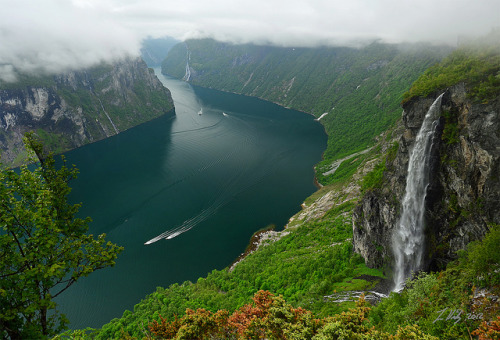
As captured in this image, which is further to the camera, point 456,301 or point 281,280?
point 281,280

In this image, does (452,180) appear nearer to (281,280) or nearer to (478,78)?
(478,78)

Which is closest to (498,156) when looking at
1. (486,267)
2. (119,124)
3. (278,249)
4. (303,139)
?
(486,267)

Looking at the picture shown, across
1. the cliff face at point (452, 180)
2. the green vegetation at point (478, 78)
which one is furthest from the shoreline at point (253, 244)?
the green vegetation at point (478, 78)

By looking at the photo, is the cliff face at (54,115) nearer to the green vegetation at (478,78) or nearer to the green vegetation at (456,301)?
the green vegetation at (478,78)

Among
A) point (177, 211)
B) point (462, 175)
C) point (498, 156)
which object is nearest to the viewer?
Answer: point (498, 156)

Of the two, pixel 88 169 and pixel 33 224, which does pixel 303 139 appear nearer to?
pixel 88 169

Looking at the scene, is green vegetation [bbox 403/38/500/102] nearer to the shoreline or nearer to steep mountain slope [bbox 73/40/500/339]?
steep mountain slope [bbox 73/40/500/339]

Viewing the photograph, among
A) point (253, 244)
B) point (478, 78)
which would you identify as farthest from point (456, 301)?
point (253, 244)
